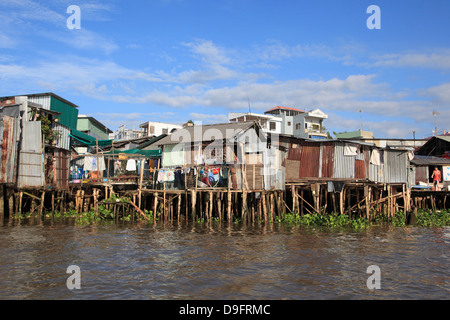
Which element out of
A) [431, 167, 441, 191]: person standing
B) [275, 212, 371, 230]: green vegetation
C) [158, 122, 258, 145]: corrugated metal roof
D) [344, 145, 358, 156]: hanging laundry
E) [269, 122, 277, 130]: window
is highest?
[269, 122, 277, 130]: window

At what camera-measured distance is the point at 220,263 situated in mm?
11820

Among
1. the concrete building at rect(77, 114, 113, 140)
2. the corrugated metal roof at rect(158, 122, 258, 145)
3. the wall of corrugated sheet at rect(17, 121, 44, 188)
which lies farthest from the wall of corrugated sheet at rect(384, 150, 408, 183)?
the concrete building at rect(77, 114, 113, 140)

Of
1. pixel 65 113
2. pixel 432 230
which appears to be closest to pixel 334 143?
pixel 432 230

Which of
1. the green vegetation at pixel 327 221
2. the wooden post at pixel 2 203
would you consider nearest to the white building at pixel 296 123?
the green vegetation at pixel 327 221

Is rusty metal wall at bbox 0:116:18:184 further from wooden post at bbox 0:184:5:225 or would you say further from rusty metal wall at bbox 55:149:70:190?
rusty metal wall at bbox 55:149:70:190

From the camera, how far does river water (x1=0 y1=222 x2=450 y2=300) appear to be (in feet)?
30.3

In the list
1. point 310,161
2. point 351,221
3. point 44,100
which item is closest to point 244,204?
point 351,221

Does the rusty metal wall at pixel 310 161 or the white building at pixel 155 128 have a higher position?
the white building at pixel 155 128

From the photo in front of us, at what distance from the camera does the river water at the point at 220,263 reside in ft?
30.3

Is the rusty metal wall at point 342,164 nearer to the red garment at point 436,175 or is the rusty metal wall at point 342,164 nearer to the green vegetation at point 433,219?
the green vegetation at point 433,219

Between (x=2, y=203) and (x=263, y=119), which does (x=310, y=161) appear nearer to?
(x=2, y=203)

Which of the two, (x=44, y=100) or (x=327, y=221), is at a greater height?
(x=44, y=100)

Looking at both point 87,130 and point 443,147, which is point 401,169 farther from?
point 87,130
